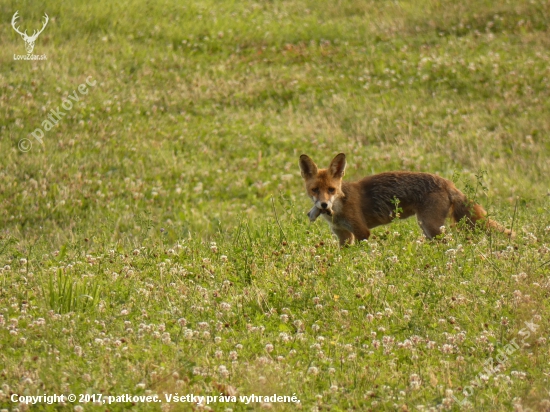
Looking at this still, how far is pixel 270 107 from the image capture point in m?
21.3

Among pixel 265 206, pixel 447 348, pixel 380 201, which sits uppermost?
pixel 265 206

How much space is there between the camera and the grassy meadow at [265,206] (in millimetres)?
6617

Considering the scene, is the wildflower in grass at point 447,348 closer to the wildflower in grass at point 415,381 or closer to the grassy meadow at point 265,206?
the grassy meadow at point 265,206

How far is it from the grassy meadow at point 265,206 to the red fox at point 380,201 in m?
0.39

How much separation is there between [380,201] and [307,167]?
1161 millimetres

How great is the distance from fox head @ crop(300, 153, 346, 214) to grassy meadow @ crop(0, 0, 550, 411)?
1.78 feet

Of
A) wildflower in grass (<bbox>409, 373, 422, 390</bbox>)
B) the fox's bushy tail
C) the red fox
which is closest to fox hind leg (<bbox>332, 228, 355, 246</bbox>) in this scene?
the red fox

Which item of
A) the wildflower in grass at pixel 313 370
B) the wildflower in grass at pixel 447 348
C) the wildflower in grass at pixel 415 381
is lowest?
the wildflower in grass at pixel 415 381

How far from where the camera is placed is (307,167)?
11.2 m

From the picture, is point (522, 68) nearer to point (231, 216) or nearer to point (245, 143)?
point (245, 143)

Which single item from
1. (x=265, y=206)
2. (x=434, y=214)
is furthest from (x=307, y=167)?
(x=265, y=206)

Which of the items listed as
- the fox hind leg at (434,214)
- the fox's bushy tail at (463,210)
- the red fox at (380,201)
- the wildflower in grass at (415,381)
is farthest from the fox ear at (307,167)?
the wildflower in grass at (415,381)

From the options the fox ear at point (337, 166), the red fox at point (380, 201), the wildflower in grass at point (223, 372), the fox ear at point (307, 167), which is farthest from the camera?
the fox ear at point (307, 167)

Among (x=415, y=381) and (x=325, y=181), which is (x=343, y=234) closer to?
(x=325, y=181)
